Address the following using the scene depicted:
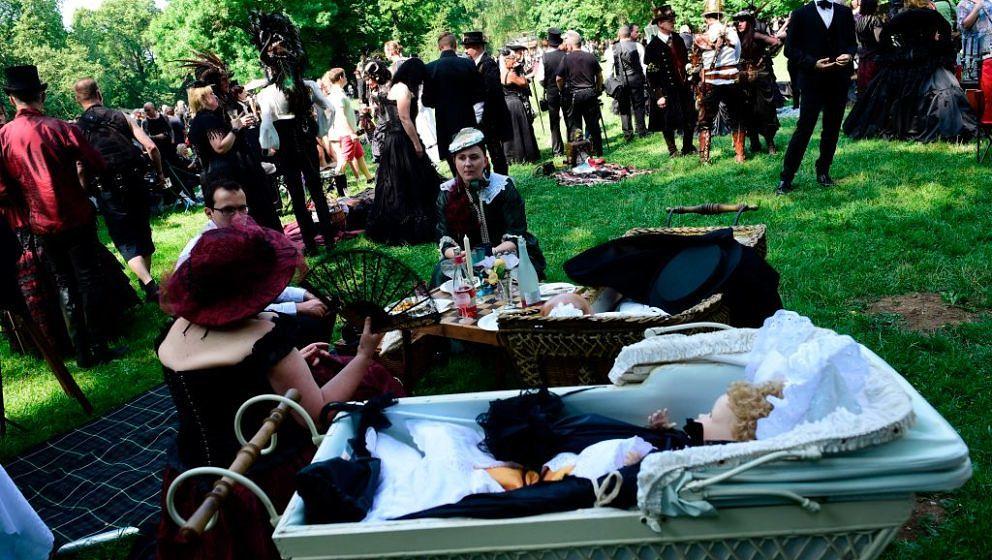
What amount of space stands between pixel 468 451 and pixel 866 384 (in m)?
1.21

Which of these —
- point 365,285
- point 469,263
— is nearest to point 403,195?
point 469,263

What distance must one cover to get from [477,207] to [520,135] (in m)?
6.93

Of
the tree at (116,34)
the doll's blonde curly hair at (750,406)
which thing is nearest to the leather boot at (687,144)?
the doll's blonde curly hair at (750,406)

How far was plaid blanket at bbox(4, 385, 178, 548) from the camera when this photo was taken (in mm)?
3592

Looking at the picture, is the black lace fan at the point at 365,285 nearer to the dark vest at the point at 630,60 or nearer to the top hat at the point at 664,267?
the top hat at the point at 664,267

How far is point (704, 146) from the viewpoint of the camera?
891cm

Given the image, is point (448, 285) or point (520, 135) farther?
A: point (520, 135)

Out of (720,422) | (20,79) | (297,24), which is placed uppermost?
(297,24)

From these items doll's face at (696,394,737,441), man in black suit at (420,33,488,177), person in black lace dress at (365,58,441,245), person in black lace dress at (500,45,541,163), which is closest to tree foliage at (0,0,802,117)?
person in black lace dress at (500,45,541,163)

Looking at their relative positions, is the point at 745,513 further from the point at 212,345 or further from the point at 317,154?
the point at 317,154

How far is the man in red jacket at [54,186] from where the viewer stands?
→ 503 cm

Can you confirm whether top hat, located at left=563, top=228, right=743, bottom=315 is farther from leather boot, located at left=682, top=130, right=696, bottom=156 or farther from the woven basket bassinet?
leather boot, located at left=682, top=130, right=696, bottom=156

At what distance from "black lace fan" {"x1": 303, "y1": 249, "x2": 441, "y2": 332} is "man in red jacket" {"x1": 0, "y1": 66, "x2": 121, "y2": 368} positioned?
10.5 feet

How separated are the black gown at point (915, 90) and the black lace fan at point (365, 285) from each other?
24.9 ft
